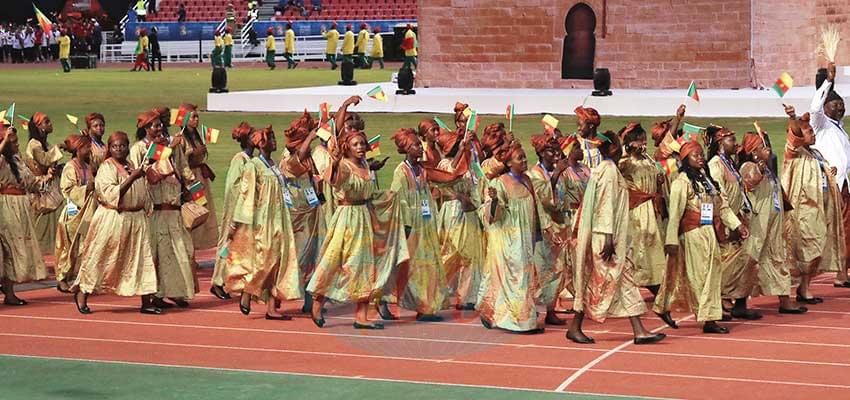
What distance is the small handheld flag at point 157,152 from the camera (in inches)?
467

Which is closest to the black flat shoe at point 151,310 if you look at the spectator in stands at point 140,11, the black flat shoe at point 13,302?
the black flat shoe at point 13,302

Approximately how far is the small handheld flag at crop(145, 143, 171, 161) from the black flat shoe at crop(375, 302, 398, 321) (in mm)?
1825

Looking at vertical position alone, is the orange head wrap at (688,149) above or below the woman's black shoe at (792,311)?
above

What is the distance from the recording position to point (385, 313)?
12180 millimetres

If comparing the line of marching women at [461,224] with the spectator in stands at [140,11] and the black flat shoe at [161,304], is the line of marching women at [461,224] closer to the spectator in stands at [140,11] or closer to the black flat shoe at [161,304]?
the black flat shoe at [161,304]

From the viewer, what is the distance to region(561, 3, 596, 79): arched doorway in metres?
34.9

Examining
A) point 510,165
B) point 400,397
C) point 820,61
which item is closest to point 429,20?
point 820,61

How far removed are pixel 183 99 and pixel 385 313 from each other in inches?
987

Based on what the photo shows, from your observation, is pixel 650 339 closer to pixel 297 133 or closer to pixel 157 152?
pixel 297 133

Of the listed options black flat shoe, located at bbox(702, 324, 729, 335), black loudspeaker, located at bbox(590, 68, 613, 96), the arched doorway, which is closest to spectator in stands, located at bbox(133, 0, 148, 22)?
the arched doorway

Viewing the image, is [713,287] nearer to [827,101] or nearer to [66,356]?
[827,101]

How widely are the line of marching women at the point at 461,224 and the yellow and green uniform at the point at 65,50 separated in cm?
4088

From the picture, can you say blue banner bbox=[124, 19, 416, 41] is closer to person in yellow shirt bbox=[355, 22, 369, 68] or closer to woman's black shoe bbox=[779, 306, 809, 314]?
person in yellow shirt bbox=[355, 22, 369, 68]

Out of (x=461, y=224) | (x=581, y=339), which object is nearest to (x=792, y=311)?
(x=581, y=339)
